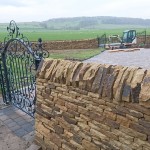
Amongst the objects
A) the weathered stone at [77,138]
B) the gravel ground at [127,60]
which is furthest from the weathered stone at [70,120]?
the gravel ground at [127,60]

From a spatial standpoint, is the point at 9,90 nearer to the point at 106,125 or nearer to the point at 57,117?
the point at 57,117

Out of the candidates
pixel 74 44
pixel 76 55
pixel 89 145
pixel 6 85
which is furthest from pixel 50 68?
pixel 74 44

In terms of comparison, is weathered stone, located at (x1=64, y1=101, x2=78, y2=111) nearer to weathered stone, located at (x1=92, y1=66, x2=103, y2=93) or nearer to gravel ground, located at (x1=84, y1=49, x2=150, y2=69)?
weathered stone, located at (x1=92, y1=66, x2=103, y2=93)

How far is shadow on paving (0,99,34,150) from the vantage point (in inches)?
194

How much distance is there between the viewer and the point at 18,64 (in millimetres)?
6824

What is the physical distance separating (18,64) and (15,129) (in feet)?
6.64

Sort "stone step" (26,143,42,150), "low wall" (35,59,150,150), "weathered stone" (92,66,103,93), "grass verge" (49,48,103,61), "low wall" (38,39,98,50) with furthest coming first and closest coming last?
"low wall" (38,39,98,50), "grass verge" (49,48,103,61), "stone step" (26,143,42,150), "weathered stone" (92,66,103,93), "low wall" (35,59,150,150)

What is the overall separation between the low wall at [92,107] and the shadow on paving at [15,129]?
0.62 m

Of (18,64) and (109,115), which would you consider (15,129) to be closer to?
(18,64)

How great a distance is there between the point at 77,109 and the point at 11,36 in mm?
3513

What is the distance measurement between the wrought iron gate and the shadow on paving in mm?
207

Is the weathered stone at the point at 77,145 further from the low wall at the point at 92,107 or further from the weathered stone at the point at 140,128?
the weathered stone at the point at 140,128

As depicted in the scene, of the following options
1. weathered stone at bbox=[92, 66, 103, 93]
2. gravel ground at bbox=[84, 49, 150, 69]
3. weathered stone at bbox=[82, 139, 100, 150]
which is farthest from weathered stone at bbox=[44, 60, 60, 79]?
gravel ground at bbox=[84, 49, 150, 69]

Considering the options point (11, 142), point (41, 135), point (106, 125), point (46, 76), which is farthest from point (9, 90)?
point (106, 125)
